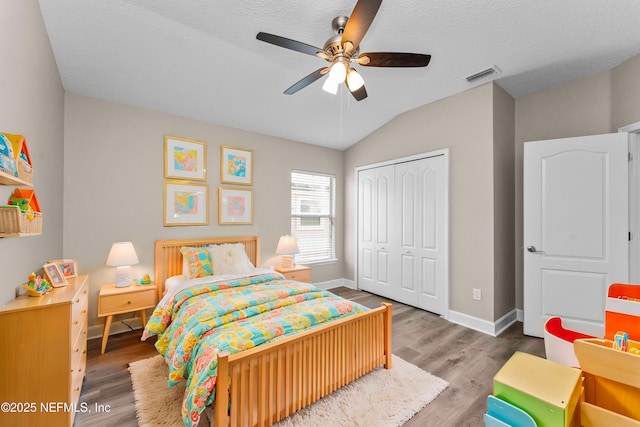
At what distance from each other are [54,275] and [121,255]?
2.82 feet

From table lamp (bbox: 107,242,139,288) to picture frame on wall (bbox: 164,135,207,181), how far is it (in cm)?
96

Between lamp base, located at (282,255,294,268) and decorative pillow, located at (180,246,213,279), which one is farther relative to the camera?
lamp base, located at (282,255,294,268)

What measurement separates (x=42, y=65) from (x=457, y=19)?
10.3 feet

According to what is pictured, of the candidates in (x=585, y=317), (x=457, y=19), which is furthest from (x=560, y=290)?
(x=457, y=19)

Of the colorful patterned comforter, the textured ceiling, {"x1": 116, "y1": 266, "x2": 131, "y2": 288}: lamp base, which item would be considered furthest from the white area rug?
the textured ceiling

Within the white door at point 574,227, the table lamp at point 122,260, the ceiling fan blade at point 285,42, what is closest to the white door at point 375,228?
the white door at point 574,227

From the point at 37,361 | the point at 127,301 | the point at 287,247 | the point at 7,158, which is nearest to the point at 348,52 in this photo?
the point at 7,158

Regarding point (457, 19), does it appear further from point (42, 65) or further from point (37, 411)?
point (37, 411)

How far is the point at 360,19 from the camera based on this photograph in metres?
1.48

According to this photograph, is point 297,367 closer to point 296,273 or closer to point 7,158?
point 7,158

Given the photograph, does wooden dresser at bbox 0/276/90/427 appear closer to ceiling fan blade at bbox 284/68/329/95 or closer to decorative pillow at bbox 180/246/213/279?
decorative pillow at bbox 180/246/213/279

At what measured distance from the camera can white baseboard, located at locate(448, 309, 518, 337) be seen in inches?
120

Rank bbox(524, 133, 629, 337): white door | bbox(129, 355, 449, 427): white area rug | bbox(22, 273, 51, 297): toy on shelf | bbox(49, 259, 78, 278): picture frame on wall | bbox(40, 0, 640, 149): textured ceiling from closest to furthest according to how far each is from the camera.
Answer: bbox(22, 273, 51, 297): toy on shelf
bbox(129, 355, 449, 427): white area rug
bbox(40, 0, 640, 149): textured ceiling
bbox(49, 259, 78, 278): picture frame on wall
bbox(524, 133, 629, 337): white door

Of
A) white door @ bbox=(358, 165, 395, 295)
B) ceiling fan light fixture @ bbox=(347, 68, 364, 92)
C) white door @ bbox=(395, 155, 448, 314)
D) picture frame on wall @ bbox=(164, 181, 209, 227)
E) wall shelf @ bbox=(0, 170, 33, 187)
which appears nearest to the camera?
wall shelf @ bbox=(0, 170, 33, 187)
